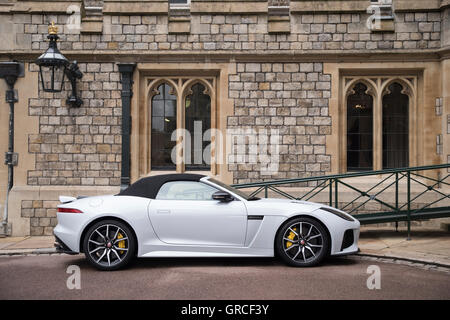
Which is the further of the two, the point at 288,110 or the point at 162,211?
the point at 288,110

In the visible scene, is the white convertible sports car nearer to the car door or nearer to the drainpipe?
the car door

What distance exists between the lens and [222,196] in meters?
6.05

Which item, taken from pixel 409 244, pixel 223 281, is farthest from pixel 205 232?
pixel 409 244

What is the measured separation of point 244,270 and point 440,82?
6804mm

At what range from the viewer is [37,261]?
689 cm

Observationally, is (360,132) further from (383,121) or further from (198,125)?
(198,125)

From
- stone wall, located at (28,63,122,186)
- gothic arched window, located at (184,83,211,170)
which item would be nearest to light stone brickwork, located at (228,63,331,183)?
gothic arched window, located at (184,83,211,170)

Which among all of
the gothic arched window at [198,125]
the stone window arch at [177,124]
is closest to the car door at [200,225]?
the stone window arch at [177,124]

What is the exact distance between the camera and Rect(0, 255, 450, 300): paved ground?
4.76 metres

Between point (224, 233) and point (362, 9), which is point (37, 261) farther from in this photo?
point (362, 9)

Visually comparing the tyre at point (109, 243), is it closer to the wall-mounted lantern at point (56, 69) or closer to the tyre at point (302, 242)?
the tyre at point (302, 242)

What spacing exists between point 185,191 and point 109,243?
125 centimetres

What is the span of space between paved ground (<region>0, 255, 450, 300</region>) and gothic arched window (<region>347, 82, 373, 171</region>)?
13.1 feet

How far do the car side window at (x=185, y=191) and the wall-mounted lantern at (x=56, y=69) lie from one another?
13.9 ft
